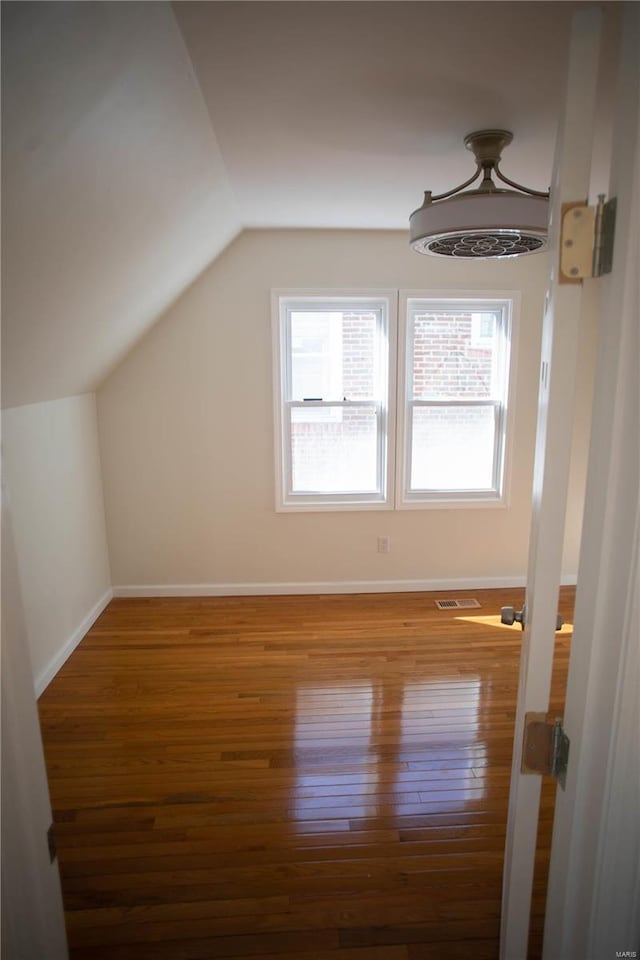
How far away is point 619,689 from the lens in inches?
30.2

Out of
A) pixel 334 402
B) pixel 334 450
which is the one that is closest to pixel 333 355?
pixel 334 402

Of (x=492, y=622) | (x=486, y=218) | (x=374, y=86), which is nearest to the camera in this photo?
(x=374, y=86)

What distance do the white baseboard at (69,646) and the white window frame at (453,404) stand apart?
6.77 ft

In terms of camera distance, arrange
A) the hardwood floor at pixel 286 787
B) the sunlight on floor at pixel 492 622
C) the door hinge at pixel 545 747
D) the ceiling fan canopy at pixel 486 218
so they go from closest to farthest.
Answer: the door hinge at pixel 545 747
the hardwood floor at pixel 286 787
the ceiling fan canopy at pixel 486 218
the sunlight on floor at pixel 492 622

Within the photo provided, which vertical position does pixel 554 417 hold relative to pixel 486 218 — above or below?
below

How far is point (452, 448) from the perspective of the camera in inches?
147

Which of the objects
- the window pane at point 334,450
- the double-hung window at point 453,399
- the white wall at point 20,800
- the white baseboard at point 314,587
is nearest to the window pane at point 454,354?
the double-hung window at point 453,399

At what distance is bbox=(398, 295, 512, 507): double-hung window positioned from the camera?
3.57 m

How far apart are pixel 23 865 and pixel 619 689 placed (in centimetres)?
104

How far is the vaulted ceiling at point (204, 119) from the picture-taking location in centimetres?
116

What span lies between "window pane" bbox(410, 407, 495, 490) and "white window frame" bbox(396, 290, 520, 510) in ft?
0.16

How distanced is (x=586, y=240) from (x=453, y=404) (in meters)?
2.93

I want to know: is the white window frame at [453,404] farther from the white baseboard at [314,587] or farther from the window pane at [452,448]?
the white baseboard at [314,587]

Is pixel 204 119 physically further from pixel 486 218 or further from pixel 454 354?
pixel 454 354
